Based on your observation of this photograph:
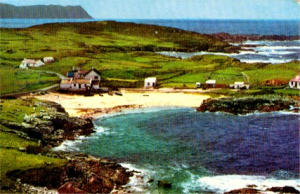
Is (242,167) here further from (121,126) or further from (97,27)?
(97,27)

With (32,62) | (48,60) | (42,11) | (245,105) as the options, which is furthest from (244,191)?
(32,62)

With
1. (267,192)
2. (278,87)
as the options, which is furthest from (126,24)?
(267,192)

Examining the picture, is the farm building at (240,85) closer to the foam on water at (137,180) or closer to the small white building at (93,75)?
the small white building at (93,75)

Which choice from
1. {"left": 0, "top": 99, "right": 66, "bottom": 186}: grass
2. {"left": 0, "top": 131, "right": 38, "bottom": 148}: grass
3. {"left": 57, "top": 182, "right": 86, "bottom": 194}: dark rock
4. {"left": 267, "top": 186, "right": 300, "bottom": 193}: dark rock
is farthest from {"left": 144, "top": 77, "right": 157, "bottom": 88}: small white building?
{"left": 267, "top": 186, "right": 300, "bottom": 193}: dark rock

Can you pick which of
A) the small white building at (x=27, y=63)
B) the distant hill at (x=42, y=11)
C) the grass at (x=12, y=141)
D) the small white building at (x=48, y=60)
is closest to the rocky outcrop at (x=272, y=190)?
the grass at (x=12, y=141)

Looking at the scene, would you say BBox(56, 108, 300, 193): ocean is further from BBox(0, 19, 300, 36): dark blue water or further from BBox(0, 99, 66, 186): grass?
BBox(0, 19, 300, 36): dark blue water
